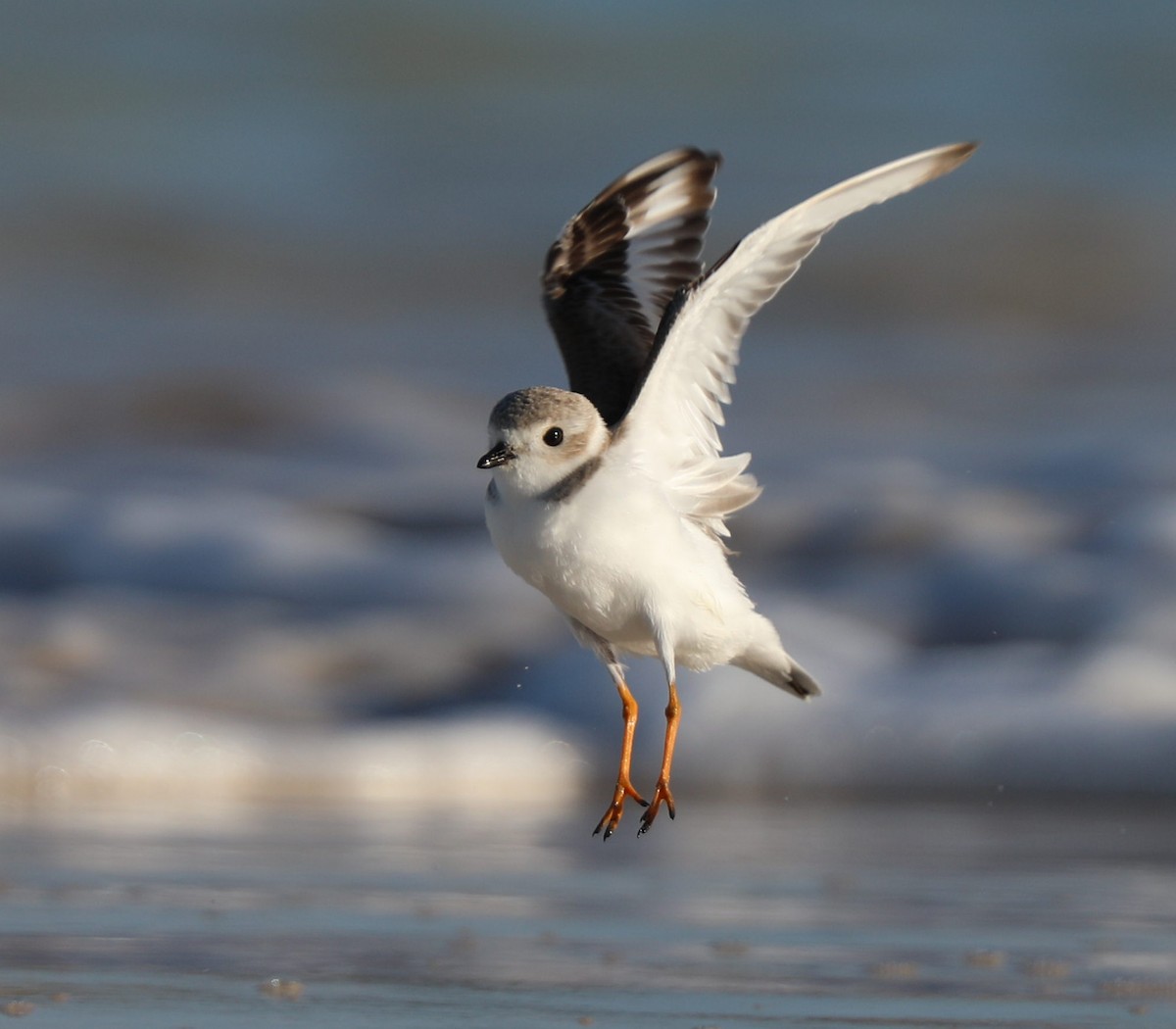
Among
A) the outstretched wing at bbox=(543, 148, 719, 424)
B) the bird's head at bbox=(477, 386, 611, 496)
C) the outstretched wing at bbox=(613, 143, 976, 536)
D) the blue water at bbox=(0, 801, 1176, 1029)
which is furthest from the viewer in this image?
the outstretched wing at bbox=(543, 148, 719, 424)

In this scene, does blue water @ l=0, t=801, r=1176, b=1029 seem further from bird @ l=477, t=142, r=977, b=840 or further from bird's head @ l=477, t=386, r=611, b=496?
bird's head @ l=477, t=386, r=611, b=496

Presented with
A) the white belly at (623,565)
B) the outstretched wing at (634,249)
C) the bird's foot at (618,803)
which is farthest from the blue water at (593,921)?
the outstretched wing at (634,249)

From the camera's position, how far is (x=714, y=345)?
6.06 meters

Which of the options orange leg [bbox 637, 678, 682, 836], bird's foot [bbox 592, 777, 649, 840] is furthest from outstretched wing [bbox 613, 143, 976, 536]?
bird's foot [bbox 592, 777, 649, 840]

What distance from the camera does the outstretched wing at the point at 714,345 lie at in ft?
18.6

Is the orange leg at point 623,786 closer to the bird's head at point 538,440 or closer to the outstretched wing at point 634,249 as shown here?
the bird's head at point 538,440

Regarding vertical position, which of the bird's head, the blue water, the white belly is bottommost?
the blue water

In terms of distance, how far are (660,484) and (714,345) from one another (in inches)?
18.1

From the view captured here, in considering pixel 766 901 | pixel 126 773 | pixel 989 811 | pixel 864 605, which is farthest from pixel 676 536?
pixel 864 605

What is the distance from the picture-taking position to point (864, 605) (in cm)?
1125

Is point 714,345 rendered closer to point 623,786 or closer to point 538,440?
point 538,440

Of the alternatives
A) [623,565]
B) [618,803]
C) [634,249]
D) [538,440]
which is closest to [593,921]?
[618,803]

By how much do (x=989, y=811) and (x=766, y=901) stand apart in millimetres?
2444

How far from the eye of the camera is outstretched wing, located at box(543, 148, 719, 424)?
713cm
